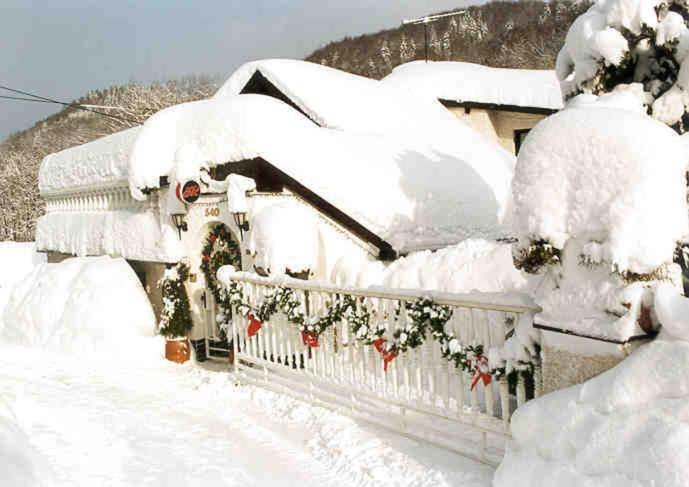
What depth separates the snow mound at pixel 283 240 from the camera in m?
→ 8.11

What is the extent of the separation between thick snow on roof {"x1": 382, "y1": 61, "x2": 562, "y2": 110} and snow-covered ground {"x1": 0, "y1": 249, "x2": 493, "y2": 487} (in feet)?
35.1

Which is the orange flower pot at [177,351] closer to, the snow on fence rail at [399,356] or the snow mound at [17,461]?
the snow on fence rail at [399,356]

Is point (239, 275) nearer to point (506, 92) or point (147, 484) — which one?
point (147, 484)

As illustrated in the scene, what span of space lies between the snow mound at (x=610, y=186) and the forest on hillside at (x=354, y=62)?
34752 millimetres

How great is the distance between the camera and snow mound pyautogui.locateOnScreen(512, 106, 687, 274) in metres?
3.88

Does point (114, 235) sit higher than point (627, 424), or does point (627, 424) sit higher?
point (114, 235)

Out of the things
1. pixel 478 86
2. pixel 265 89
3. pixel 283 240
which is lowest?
pixel 283 240

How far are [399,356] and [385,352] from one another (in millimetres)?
142

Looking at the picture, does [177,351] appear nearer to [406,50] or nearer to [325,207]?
[325,207]

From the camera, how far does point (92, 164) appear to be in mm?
13406

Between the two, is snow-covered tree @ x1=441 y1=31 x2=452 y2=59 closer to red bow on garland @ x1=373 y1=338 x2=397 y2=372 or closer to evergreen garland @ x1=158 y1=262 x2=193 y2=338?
evergreen garland @ x1=158 y1=262 x2=193 y2=338

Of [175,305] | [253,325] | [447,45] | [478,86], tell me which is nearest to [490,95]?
[478,86]

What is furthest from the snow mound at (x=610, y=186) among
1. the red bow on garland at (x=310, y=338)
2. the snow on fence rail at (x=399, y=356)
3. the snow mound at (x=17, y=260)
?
the snow mound at (x=17, y=260)

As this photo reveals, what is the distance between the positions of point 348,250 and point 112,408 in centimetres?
422
